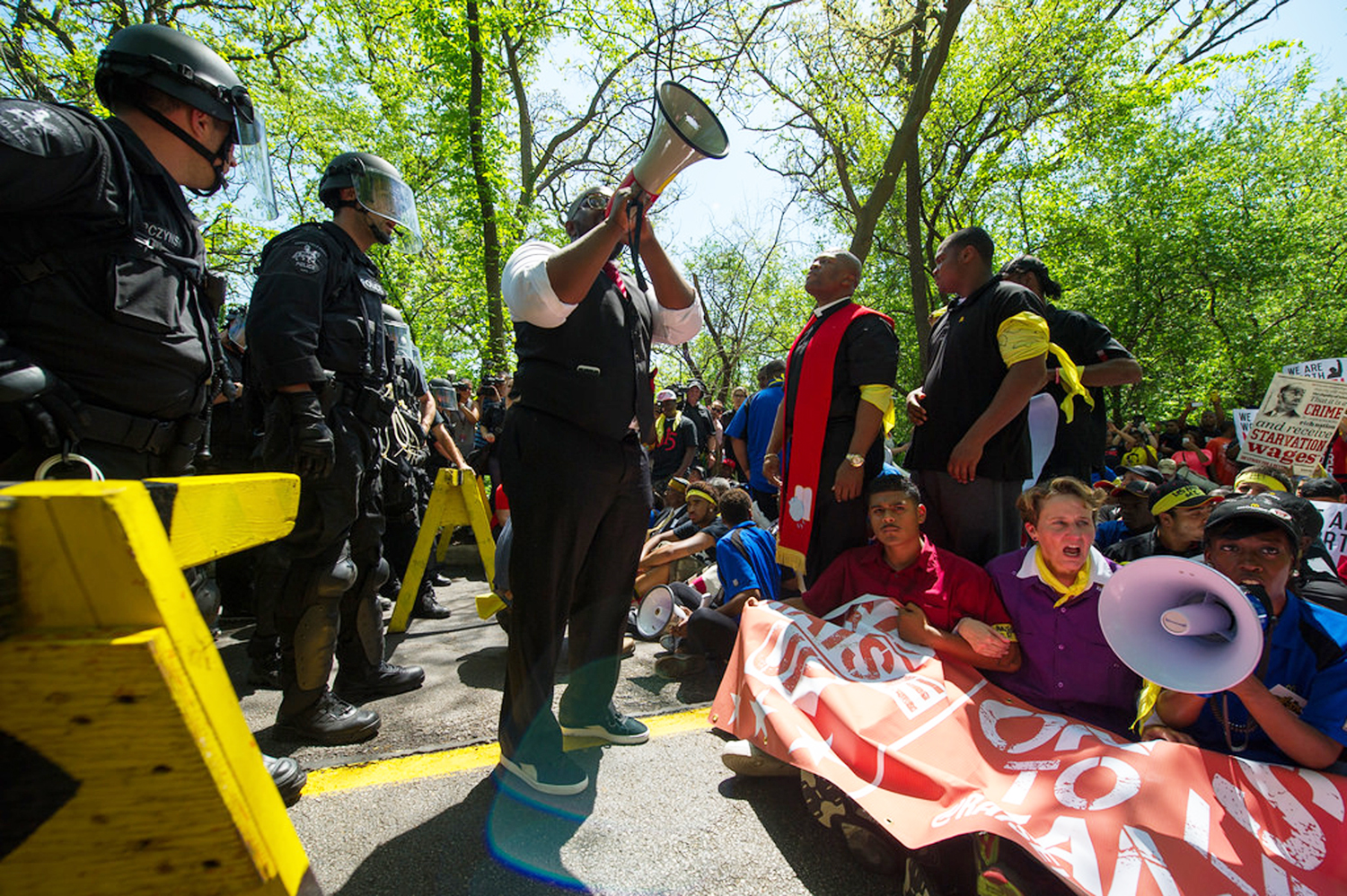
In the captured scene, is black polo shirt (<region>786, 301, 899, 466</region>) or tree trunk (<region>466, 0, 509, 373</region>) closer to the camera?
black polo shirt (<region>786, 301, 899, 466</region>)

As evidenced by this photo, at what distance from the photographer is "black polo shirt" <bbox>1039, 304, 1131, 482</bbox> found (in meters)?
3.33

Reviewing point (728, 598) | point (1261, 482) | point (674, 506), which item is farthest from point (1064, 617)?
point (674, 506)

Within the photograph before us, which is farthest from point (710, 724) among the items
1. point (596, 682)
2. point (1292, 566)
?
point (1292, 566)

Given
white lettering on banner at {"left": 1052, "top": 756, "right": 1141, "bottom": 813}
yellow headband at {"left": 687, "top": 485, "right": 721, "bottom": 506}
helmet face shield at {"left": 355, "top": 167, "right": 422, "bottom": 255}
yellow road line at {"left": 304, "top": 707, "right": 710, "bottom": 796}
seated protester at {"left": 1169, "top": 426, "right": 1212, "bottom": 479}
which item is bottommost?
seated protester at {"left": 1169, "top": 426, "right": 1212, "bottom": 479}

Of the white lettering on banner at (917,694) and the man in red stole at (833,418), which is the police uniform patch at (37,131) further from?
the white lettering on banner at (917,694)

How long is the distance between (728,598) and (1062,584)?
1.76 metres

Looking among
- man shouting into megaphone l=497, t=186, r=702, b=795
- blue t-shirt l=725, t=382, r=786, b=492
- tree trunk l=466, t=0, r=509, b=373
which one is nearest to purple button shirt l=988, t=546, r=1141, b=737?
man shouting into megaphone l=497, t=186, r=702, b=795

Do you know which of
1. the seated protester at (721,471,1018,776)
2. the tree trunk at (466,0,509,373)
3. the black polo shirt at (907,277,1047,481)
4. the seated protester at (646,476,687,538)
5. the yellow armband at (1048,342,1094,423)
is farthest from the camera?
the tree trunk at (466,0,509,373)

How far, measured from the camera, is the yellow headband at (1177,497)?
127 inches

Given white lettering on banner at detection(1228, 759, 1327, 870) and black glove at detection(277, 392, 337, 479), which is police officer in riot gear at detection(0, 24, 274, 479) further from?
white lettering on banner at detection(1228, 759, 1327, 870)

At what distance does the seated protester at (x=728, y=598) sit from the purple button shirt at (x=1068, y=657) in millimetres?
1352

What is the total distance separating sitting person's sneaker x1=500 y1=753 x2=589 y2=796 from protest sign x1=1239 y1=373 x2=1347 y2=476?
5111 mm

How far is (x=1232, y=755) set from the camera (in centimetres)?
168

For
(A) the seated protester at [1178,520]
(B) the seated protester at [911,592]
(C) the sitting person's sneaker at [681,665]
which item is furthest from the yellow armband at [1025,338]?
(C) the sitting person's sneaker at [681,665]
